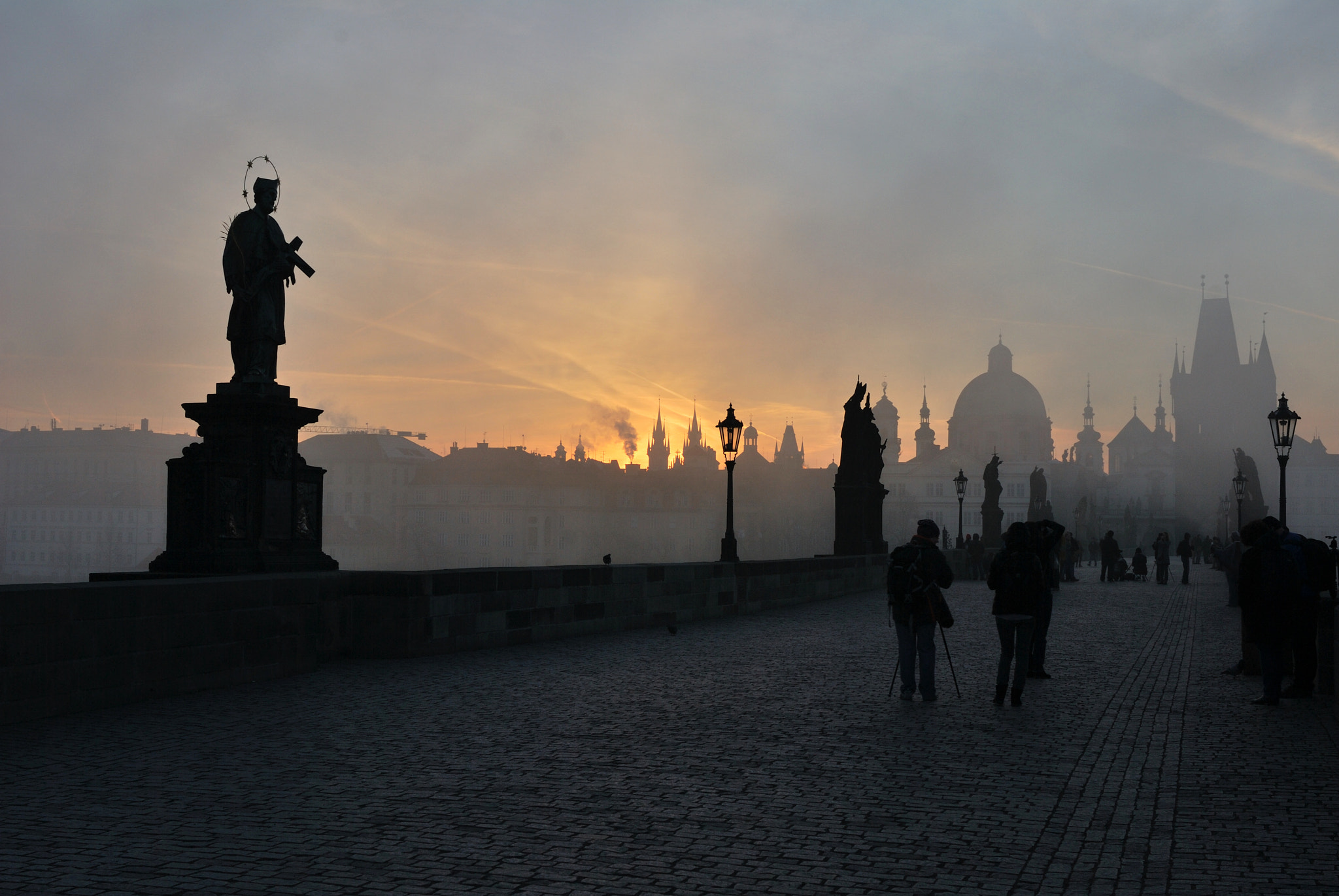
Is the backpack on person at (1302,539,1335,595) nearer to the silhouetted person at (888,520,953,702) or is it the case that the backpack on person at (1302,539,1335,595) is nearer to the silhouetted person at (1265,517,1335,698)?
the silhouetted person at (1265,517,1335,698)

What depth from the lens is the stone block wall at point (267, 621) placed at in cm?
882

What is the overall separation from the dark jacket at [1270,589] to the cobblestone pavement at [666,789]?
2.03 feet

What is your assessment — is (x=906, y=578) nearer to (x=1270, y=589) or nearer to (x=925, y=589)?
(x=925, y=589)

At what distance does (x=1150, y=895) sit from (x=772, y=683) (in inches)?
258

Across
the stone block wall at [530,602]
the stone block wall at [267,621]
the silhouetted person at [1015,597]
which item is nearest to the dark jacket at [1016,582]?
the silhouetted person at [1015,597]

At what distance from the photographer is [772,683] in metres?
11.5

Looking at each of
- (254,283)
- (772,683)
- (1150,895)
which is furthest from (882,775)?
(254,283)

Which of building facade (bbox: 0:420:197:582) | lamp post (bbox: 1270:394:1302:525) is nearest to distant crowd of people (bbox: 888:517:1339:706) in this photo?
lamp post (bbox: 1270:394:1302:525)

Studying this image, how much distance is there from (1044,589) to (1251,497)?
172 ft

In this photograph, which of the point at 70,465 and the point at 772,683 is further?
the point at 70,465

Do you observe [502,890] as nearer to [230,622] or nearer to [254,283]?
[230,622]

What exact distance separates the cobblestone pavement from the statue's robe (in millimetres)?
3607

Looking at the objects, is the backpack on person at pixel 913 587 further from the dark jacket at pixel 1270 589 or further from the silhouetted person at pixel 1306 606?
the silhouetted person at pixel 1306 606

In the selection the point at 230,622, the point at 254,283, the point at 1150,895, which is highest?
the point at 254,283
